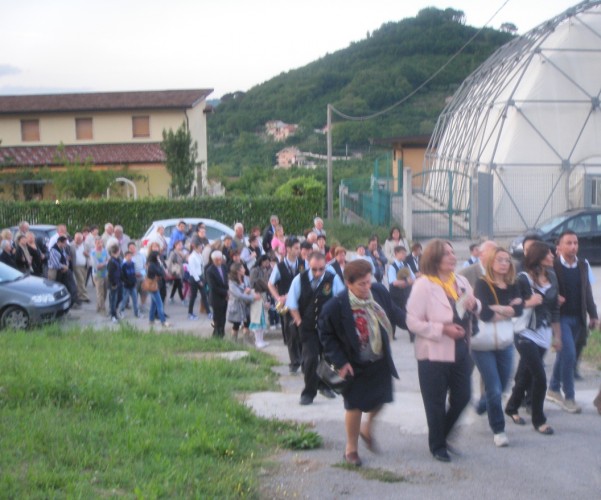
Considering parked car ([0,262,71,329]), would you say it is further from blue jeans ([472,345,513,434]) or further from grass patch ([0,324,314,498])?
blue jeans ([472,345,513,434])

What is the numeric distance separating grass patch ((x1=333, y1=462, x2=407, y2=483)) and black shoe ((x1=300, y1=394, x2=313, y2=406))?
233cm

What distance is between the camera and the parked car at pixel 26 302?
15.6 m

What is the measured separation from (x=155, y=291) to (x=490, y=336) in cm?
977

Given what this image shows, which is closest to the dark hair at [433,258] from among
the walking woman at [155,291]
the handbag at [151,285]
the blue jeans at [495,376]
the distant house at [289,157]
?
the blue jeans at [495,376]

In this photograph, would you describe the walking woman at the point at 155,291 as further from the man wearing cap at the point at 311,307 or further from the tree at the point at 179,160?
the tree at the point at 179,160

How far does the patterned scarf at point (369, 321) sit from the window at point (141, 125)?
40225 millimetres

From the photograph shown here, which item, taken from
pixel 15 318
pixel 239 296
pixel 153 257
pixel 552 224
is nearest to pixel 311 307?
pixel 239 296

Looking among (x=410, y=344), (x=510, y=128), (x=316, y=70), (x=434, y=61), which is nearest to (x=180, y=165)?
(x=510, y=128)

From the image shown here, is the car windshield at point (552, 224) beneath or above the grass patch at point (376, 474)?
above

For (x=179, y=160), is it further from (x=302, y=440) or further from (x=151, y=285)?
(x=302, y=440)

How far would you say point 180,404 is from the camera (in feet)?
27.7

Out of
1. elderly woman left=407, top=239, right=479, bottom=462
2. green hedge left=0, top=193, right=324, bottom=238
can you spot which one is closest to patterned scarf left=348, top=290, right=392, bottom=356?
elderly woman left=407, top=239, right=479, bottom=462

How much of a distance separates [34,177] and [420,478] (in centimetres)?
3650

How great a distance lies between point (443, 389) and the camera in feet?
22.6
